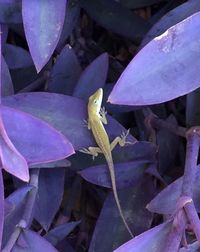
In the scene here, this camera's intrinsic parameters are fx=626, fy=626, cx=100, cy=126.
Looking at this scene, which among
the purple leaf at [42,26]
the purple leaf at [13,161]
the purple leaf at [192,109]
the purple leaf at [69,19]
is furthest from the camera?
the purple leaf at [69,19]

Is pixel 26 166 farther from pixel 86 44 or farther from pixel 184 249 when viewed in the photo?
pixel 86 44

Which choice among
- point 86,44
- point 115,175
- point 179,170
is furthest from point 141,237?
point 86,44

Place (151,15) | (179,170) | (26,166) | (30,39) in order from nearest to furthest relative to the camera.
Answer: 1. (26,166)
2. (30,39)
3. (179,170)
4. (151,15)

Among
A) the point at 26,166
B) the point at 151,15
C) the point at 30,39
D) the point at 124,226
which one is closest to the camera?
the point at 26,166

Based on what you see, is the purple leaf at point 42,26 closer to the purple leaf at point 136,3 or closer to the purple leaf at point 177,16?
the purple leaf at point 177,16

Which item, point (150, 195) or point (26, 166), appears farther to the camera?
point (150, 195)

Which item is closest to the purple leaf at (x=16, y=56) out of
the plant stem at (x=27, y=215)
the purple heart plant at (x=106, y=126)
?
the purple heart plant at (x=106, y=126)

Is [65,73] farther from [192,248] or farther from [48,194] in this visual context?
[192,248]
